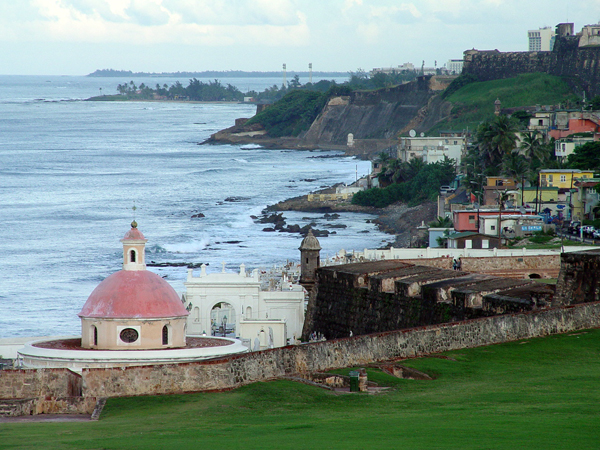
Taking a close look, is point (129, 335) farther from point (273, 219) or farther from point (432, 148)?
point (432, 148)

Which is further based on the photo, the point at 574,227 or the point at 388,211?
the point at 388,211

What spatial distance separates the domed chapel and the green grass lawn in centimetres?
780

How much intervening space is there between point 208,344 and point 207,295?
1357cm

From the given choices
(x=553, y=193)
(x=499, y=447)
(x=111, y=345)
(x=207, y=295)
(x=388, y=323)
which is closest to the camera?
(x=499, y=447)

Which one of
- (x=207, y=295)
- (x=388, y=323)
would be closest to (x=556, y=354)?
(x=388, y=323)

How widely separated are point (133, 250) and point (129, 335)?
2568 millimetres

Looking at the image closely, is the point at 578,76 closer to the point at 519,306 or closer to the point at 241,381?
the point at 519,306

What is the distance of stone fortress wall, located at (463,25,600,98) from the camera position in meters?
142

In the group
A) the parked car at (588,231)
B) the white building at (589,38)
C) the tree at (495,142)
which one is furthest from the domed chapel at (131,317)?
the white building at (589,38)

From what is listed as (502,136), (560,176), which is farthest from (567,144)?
(560,176)

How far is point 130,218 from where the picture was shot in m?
106

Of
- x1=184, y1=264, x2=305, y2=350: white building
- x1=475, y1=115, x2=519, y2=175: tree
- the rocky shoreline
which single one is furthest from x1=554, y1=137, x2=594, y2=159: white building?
x1=184, y1=264, x2=305, y2=350: white building

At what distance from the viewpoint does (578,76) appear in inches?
5753

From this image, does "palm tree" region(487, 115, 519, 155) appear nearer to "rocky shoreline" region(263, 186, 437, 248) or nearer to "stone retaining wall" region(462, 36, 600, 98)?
"rocky shoreline" region(263, 186, 437, 248)
